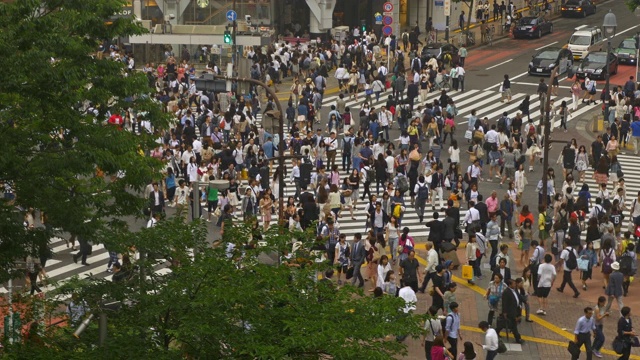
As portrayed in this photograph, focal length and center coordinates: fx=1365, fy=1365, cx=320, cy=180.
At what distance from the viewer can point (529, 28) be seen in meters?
73.7

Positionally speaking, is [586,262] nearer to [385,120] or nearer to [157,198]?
[157,198]

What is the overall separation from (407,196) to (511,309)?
1337cm

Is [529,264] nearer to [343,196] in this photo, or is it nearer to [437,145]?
[343,196]

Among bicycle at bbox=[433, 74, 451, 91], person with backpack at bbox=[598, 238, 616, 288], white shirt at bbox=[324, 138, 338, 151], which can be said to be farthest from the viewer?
bicycle at bbox=[433, 74, 451, 91]

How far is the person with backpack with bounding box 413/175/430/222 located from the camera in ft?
128

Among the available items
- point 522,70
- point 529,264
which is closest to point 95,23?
point 529,264

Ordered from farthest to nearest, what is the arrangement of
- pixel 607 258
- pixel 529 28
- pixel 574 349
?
1. pixel 529 28
2. pixel 607 258
3. pixel 574 349

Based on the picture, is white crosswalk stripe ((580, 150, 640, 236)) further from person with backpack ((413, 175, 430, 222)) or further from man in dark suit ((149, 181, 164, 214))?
man in dark suit ((149, 181, 164, 214))

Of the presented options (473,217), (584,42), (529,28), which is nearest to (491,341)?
(473,217)

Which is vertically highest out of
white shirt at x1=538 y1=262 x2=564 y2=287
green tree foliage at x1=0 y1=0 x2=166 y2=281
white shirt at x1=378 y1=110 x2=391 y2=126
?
green tree foliage at x1=0 y1=0 x2=166 y2=281

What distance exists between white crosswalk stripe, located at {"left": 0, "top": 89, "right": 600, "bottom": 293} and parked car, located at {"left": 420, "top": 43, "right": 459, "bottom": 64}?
3056 millimetres

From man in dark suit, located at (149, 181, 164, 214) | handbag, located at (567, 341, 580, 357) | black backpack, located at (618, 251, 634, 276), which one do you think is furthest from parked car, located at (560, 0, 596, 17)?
handbag, located at (567, 341, 580, 357)

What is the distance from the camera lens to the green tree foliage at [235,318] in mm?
18344

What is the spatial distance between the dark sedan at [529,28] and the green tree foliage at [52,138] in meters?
50.3
